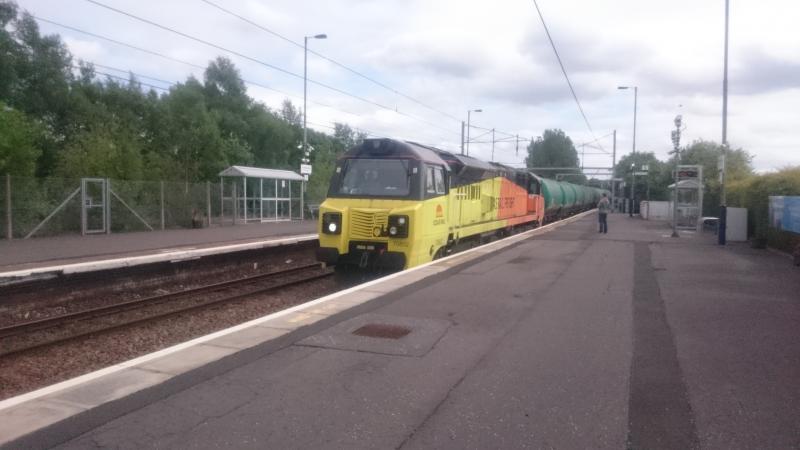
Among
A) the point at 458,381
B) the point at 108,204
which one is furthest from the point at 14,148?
the point at 458,381

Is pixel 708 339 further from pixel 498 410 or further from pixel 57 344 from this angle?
pixel 57 344

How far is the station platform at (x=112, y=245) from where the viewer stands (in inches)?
577

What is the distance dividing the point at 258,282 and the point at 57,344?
6.23 metres

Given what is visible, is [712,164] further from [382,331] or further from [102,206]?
[382,331]

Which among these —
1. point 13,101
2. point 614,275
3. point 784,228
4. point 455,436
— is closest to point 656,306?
point 614,275

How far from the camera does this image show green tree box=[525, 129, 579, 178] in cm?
9975

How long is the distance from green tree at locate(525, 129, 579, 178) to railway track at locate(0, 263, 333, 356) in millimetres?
88704

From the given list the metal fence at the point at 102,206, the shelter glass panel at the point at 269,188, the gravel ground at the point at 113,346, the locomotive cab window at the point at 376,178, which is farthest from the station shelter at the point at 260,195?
the gravel ground at the point at 113,346

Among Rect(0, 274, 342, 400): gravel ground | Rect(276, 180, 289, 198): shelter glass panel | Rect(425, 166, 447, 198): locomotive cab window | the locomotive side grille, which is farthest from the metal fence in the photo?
Rect(425, 166, 447, 198): locomotive cab window

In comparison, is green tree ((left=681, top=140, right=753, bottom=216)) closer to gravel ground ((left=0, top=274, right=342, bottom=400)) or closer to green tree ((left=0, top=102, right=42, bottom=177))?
gravel ground ((left=0, top=274, right=342, bottom=400))

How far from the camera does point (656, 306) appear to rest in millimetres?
9531

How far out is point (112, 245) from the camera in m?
18.4

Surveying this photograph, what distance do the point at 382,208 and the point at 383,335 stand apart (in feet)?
18.7

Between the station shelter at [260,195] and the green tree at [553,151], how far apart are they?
71.4 m
